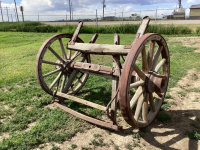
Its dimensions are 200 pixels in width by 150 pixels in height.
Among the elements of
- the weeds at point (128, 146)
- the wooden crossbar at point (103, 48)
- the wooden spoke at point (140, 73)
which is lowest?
the weeds at point (128, 146)

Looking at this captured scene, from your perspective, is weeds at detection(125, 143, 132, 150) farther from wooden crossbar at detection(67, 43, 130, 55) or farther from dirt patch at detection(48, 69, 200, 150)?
wooden crossbar at detection(67, 43, 130, 55)

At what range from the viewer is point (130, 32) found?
50.4 feet

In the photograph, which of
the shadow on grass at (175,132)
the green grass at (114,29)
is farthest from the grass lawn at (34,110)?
the green grass at (114,29)

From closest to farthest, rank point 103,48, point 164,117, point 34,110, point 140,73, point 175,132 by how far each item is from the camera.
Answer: point 140,73 → point 175,132 → point 103,48 → point 164,117 → point 34,110

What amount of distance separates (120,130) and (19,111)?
2.05 m

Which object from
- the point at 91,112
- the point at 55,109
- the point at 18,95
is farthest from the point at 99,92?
the point at 18,95

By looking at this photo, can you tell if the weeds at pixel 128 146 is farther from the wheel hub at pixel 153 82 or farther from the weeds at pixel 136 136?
the wheel hub at pixel 153 82

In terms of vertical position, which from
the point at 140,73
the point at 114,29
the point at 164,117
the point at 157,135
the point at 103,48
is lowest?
the point at 157,135

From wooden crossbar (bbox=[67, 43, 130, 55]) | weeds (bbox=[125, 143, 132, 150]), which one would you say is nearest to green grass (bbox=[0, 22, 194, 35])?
wooden crossbar (bbox=[67, 43, 130, 55])

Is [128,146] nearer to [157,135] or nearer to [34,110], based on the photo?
[157,135]

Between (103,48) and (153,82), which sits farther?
(103,48)

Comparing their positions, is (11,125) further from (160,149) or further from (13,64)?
(13,64)

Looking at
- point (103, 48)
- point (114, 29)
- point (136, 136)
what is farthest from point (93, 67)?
point (114, 29)

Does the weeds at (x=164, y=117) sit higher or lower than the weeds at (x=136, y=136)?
higher
